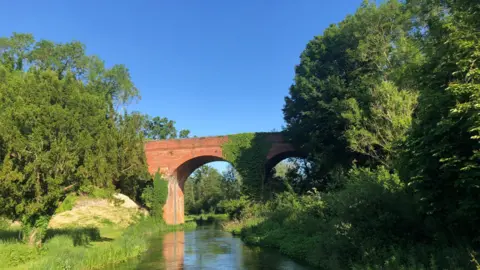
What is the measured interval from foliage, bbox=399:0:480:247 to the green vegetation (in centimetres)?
2

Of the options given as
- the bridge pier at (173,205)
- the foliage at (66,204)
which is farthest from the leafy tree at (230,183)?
the foliage at (66,204)

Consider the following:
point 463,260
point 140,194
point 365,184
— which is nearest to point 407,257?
point 463,260

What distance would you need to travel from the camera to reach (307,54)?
25828 mm

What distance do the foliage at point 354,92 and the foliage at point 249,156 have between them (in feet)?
13.8

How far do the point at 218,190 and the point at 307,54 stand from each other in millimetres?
33980

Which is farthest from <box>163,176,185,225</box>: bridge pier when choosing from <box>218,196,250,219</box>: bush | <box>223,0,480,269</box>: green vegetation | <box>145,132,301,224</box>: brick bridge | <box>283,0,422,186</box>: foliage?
<box>283,0,422,186</box>: foliage

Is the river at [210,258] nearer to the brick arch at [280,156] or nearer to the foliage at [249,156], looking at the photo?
the foliage at [249,156]

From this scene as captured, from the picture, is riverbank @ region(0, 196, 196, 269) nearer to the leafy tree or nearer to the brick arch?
the brick arch

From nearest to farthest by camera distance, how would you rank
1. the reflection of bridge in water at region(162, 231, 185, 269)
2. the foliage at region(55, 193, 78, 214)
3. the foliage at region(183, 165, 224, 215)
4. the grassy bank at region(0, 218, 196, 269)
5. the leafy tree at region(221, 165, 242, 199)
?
the grassy bank at region(0, 218, 196, 269)
the reflection of bridge in water at region(162, 231, 185, 269)
the foliage at region(55, 193, 78, 214)
the leafy tree at region(221, 165, 242, 199)
the foliage at region(183, 165, 224, 215)

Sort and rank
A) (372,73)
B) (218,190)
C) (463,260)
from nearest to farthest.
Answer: (463,260) < (372,73) < (218,190)

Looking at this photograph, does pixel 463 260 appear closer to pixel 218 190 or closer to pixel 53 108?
pixel 53 108

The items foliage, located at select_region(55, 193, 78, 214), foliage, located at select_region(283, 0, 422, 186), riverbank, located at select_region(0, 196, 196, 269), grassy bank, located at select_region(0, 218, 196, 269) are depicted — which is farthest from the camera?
foliage, located at select_region(283, 0, 422, 186)

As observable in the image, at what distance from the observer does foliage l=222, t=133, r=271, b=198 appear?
2986 cm

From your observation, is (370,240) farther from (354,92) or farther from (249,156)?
(249,156)
